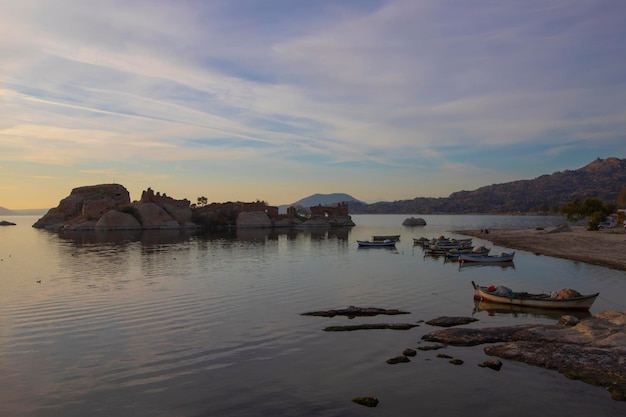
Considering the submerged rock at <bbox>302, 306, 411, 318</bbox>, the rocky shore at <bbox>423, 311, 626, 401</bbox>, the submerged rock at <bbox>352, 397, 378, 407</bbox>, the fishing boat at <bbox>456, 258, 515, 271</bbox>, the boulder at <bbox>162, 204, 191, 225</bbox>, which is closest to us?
the submerged rock at <bbox>352, 397, 378, 407</bbox>

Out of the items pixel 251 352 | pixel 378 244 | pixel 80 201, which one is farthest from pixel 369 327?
pixel 80 201

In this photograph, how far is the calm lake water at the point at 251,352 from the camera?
13477 millimetres

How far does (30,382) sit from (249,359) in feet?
23.5

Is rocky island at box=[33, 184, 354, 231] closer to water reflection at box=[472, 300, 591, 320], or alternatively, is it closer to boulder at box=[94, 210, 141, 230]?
boulder at box=[94, 210, 141, 230]

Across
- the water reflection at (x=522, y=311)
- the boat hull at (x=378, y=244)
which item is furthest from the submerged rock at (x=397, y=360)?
the boat hull at (x=378, y=244)

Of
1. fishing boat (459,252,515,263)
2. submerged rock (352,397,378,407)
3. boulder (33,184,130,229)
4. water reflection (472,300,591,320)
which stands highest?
boulder (33,184,130,229)

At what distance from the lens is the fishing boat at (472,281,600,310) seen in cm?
2572

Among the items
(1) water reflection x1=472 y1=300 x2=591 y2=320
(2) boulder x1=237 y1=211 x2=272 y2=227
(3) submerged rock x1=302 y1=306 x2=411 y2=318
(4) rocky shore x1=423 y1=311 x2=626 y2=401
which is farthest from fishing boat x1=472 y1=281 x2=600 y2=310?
(2) boulder x1=237 y1=211 x2=272 y2=227

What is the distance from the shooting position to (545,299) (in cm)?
2631

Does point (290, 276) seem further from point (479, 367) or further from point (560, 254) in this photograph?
point (560, 254)

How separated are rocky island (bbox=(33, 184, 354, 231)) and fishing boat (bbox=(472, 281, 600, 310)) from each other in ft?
387

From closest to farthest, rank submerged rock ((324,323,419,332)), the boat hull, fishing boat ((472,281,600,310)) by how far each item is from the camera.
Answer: submerged rock ((324,323,419,332)) → fishing boat ((472,281,600,310)) → the boat hull

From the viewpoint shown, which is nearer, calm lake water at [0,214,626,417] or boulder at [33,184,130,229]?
calm lake water at [0,214,626,417]

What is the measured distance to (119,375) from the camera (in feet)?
51.8
